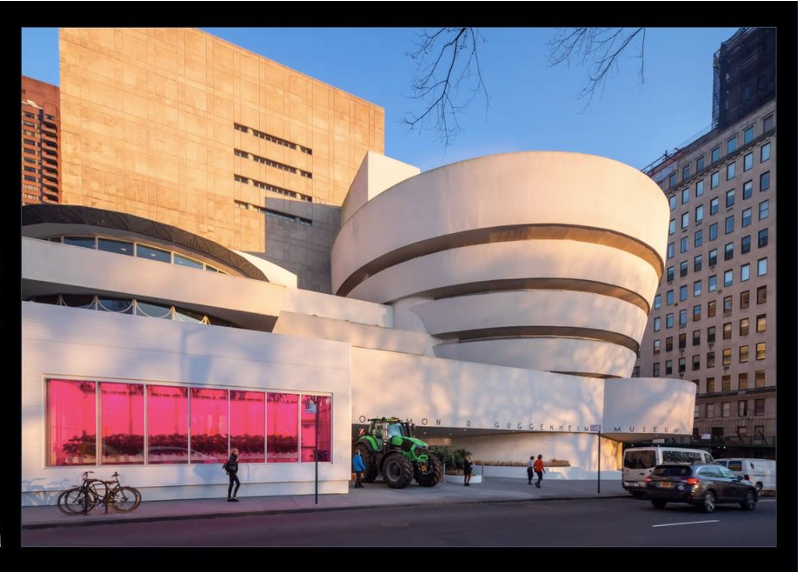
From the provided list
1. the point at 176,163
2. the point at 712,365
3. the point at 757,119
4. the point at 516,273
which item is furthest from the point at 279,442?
the point at 757,119

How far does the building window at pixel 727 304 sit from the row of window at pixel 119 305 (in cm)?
6345

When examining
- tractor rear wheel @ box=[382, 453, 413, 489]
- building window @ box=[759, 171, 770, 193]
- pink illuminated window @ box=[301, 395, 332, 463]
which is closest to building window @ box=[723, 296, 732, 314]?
building window @ box=[759, 171, 770, 193]

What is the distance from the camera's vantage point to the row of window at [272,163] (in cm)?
5664

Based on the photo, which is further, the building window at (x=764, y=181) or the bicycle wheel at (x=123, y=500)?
the building window at (x=764, y=181)

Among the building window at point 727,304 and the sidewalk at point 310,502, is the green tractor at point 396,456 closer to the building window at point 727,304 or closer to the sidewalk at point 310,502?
the sidewalk at point 310,502

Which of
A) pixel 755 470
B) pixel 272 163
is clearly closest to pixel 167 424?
pixel 755 470

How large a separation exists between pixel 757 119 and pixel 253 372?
69313mm

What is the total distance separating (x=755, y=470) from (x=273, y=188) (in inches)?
1813

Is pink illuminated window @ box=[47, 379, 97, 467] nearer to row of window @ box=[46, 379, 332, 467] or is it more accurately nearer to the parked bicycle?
row of window @ box=[46, 379, 332, 467]

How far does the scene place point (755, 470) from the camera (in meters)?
25.7

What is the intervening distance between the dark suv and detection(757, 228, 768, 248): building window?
186 feet

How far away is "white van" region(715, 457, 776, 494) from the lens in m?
25.2

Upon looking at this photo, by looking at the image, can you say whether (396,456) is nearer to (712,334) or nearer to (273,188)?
(273,188)

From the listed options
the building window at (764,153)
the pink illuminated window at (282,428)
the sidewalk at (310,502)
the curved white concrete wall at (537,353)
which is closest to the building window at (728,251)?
the building window at (764,153)
